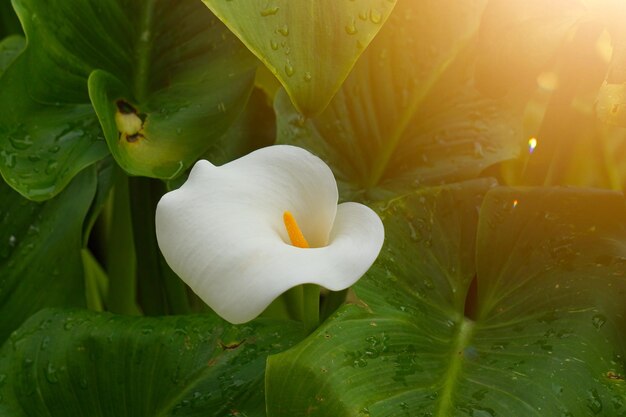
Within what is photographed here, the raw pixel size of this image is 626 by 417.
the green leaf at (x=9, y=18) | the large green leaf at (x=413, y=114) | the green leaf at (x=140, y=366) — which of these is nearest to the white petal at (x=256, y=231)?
the green leaf at (x=140, y=366)

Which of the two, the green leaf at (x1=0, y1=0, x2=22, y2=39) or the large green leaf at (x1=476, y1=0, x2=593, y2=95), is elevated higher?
the large green leaf at (x1=476, y1=0, x2=593, y2=95)

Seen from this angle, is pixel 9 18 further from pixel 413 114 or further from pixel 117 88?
pixel 413 114

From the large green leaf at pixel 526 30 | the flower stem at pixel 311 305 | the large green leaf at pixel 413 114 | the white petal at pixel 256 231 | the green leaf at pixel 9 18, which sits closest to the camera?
the white petal at pixel 256 231

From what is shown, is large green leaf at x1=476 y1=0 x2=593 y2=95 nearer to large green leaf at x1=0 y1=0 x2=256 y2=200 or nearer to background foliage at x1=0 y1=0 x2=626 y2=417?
background foliage at x1=0 y1=0 x2=626 y2=417

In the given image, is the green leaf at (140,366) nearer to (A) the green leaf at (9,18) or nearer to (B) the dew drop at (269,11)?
(B) the dew drop at (269,11)

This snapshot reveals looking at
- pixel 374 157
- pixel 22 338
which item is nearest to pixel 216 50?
pixel 374 157

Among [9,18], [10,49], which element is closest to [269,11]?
[10,49]

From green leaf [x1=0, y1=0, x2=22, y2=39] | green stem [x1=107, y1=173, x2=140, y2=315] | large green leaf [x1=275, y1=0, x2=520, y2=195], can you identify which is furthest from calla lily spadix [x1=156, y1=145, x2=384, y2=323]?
green leaf [x1=0, y1=0, x2=22, y2=39]
